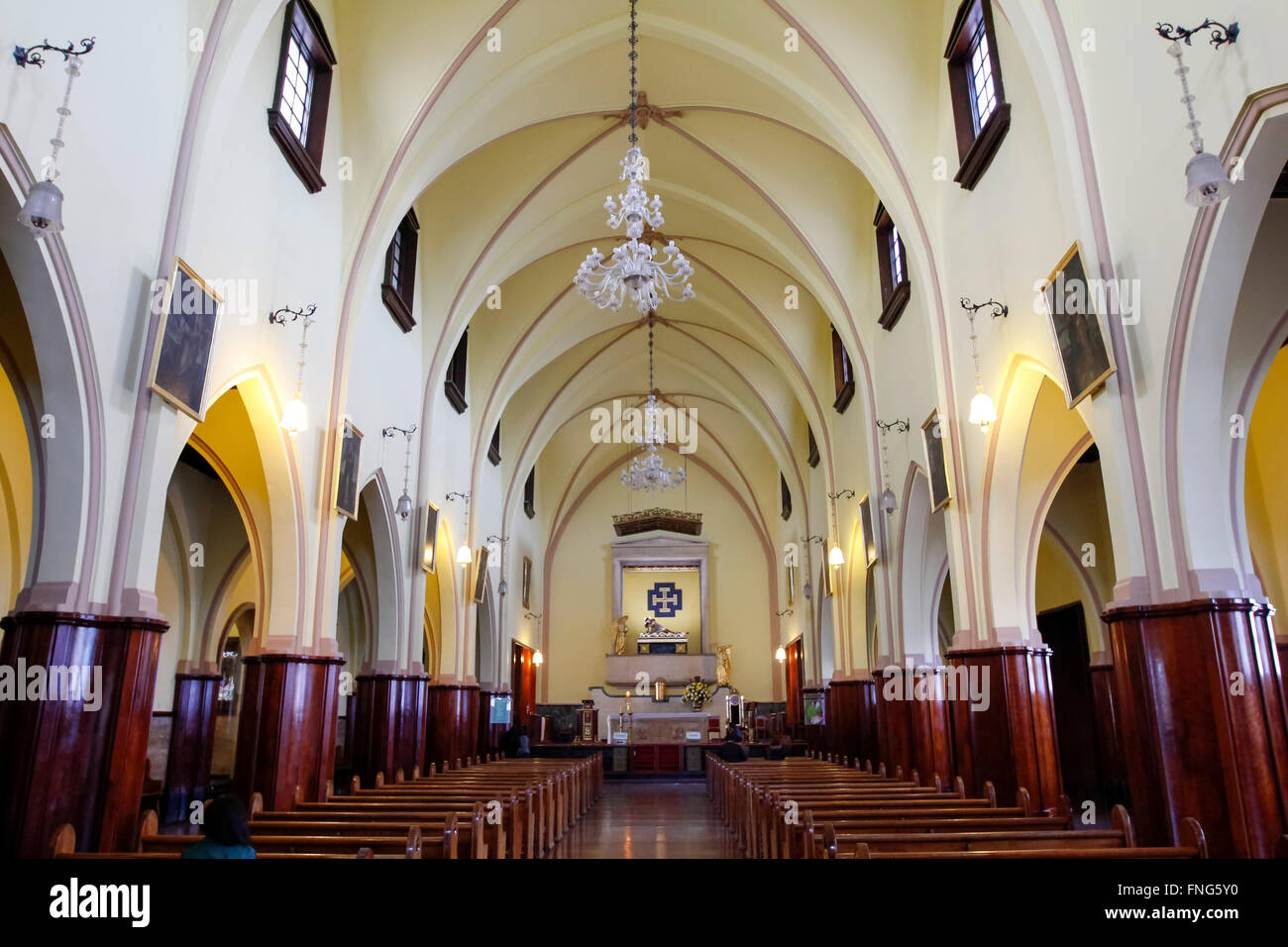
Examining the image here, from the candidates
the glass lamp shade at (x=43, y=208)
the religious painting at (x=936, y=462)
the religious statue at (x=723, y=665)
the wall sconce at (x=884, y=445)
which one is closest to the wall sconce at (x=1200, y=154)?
the religious painting at (x=936, y=462)

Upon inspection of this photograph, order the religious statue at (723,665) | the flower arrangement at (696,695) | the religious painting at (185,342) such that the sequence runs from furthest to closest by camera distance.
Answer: the religious statue at (723,665) < the flower arrangement at (696,695) < the religious painting at (185,342)

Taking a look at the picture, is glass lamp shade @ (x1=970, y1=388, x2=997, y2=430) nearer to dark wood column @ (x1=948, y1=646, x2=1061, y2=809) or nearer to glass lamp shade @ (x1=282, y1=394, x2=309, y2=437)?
dark wood column @ (x1=948, y1=646, x2=1061, y2=809)

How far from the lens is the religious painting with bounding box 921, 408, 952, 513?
9828 millimetres

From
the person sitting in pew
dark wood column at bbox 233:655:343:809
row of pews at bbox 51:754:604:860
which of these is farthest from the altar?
the person sitting in pew

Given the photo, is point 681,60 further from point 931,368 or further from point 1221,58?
point 1221,58

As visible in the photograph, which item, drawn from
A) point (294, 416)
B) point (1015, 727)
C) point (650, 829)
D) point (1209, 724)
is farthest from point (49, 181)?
point (650, 829)

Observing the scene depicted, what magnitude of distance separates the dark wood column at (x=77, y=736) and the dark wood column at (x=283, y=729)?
2.91 meters

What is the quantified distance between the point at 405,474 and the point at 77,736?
767cm

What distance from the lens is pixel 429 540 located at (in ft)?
44.4

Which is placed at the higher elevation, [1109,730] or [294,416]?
[294,416]

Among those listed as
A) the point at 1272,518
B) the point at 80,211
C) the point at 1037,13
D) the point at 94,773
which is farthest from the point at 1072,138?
the point at 94,773

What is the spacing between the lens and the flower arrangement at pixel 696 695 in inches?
942

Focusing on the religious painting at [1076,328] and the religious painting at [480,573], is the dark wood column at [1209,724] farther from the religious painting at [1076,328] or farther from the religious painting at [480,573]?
the religious painting at [480,573]

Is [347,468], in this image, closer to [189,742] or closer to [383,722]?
[383,722]
